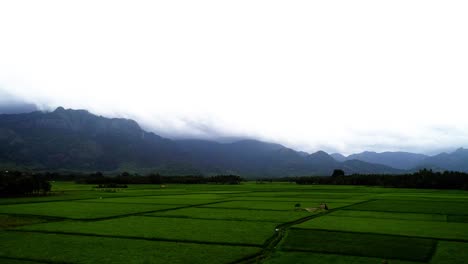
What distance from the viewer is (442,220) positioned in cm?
3259

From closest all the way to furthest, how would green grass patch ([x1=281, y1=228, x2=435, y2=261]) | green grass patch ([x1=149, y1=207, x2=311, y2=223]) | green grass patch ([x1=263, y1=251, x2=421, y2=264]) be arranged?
green grass patch ([x1=263, y1=251, x2=421, y2=264]) < green grass patch ([x1=281, y1=228, x2=435, y2=261]) < green grass patch ([x1=149, y1=207, x2=311, y2=223])

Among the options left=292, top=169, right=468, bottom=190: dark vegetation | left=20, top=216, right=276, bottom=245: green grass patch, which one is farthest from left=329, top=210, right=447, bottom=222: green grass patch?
left=292, top=169, right=468, bottom=190: dark vegetation

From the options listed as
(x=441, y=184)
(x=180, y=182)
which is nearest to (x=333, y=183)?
(x=441, y=184)

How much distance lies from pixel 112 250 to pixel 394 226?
1928cm

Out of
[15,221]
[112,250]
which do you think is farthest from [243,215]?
[15,221]

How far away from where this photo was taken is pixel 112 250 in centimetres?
2003

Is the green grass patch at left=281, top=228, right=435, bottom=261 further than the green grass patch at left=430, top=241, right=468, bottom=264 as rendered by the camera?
Yes

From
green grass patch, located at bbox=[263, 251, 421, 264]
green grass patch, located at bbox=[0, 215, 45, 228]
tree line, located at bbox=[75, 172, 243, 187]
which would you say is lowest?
green grass patch, located at bbox=[0, 215, 45, 228]

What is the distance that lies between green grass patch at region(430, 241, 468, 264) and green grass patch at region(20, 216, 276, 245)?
858cm

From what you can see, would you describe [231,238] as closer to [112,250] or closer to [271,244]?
[271,244]

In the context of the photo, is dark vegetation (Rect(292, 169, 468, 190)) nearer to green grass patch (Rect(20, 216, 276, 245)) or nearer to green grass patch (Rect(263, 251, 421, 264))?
green grass patch (Rect(20, 216, 276, 245))

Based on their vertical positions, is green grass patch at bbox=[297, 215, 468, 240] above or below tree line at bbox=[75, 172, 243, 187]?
below

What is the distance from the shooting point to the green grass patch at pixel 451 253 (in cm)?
1803

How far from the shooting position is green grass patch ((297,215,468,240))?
83.7 ft
